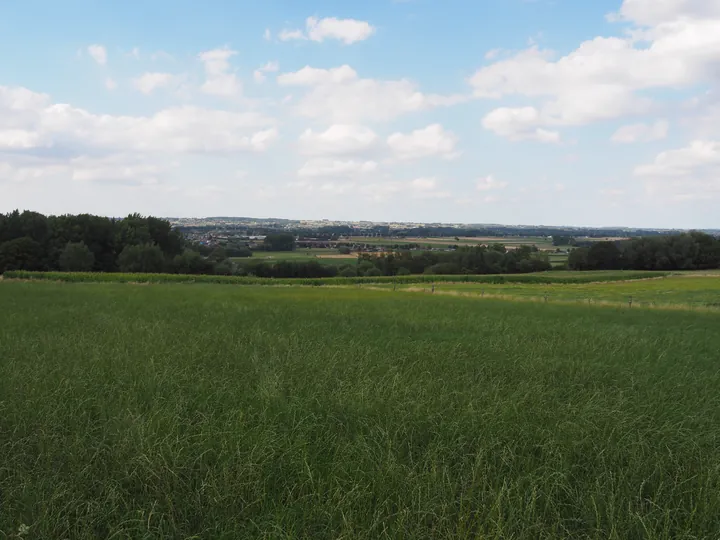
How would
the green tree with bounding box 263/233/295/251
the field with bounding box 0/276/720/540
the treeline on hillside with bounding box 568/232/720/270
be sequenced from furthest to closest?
the green tree with bounding box 263/233/295/251, the treeline on hillside with bounding box 568/232/720/270, the field with bounding box 0/276/720/540

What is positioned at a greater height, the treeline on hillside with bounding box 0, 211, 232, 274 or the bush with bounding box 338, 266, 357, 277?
the treeline on hillside with bounding box 0, 211, 232, 274

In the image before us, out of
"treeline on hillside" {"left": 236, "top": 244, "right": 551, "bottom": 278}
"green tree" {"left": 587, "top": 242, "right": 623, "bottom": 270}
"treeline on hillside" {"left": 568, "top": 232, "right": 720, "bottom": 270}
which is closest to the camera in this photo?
"treeline on hillside" {"left": 568, "top": 232, "right": 720, "bottom": 270}

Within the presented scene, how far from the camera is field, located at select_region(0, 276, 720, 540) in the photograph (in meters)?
4.41

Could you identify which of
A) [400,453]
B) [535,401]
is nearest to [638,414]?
[535,401]

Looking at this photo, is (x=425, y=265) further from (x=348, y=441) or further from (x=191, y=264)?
(x=348, y=441)

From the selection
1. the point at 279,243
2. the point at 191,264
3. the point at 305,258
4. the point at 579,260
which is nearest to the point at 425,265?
the point at 305,258

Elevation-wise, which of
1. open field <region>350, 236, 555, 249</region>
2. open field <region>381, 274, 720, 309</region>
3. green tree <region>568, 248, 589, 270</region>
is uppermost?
open field <region>350, 236, 555, 249</region>

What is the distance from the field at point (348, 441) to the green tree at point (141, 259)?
67.3 metres

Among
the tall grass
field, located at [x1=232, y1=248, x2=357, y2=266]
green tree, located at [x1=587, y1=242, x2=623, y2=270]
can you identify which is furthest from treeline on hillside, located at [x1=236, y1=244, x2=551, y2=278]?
the tall grass

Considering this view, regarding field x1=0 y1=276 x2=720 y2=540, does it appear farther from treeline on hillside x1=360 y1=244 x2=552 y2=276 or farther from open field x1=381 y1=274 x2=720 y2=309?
treeline on hillside x1=360 y1=244 x2=552 y2=276

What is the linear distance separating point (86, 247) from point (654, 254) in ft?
331

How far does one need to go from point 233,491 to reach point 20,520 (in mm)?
1916

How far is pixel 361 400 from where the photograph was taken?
7.08 m

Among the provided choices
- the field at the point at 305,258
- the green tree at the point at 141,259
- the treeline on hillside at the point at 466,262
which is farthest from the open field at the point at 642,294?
the field at the point at 305,258
